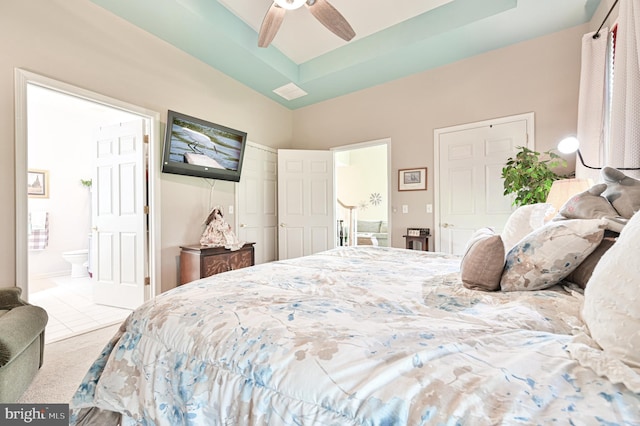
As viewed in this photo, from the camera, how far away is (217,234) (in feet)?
11.0

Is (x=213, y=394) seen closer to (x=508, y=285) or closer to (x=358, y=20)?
(x=508, y=285)

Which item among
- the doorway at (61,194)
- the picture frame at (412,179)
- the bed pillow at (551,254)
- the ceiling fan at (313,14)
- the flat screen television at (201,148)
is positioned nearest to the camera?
the bed pillow at (551,254)

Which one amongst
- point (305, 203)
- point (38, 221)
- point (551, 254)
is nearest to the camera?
point (551, 254)

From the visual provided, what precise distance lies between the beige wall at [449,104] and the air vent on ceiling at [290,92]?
432 mm

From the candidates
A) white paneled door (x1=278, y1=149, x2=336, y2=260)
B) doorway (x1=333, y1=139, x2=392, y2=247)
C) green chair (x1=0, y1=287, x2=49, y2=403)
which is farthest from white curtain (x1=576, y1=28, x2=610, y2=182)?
doorway (x1=333, y1=139, x2=392, y2=247)

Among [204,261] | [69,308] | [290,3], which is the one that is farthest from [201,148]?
[69,308]

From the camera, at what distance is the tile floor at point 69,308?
2.68 m

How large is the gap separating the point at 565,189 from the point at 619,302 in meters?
2.27

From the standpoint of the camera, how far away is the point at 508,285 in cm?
110

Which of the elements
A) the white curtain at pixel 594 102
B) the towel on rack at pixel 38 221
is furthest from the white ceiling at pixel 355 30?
the towel on rack at pixel 38 221

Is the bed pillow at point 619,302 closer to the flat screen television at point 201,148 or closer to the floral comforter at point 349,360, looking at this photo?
the floral comforter at point 349,360

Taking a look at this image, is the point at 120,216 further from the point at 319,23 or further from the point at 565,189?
the point at 565,189

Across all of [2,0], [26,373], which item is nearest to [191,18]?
[2,0]

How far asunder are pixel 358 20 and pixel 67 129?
5347 millimetres
